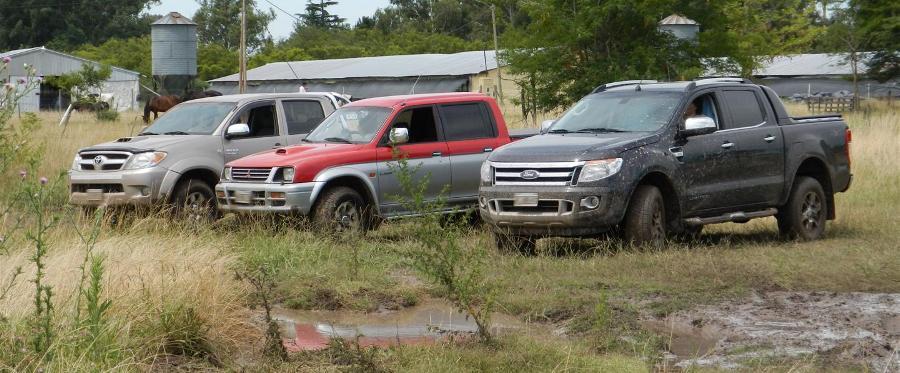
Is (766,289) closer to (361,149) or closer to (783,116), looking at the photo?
(783,116)

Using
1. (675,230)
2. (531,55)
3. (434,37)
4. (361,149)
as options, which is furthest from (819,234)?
(434,37)

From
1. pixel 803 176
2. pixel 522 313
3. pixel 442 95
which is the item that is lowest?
pixel 522 313

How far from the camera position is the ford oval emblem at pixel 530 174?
1233 centimetres

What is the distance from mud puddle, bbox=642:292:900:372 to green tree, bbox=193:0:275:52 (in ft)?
313

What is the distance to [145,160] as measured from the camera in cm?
1525

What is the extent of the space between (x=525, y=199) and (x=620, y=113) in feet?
5.46

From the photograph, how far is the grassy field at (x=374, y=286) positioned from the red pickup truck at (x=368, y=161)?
0.40m

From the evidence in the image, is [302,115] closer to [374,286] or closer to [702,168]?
[702,168]

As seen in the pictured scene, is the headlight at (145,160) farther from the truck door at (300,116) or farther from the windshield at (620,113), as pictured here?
the windshield at (620,113)

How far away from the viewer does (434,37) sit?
85.4m

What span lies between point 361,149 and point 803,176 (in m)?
4.93

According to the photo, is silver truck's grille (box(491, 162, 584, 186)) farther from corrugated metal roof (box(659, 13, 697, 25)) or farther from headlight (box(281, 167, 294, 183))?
corrugated metal roof (box(659, 13, 697, 25))

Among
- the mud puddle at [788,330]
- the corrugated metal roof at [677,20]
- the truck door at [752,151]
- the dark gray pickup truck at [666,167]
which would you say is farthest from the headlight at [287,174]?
the corrugated metal roof at [677,20]

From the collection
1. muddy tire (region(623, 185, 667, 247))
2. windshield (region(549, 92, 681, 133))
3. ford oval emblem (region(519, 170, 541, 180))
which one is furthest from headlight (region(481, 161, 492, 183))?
muddy tire (region(623, 185, 667, 247))
